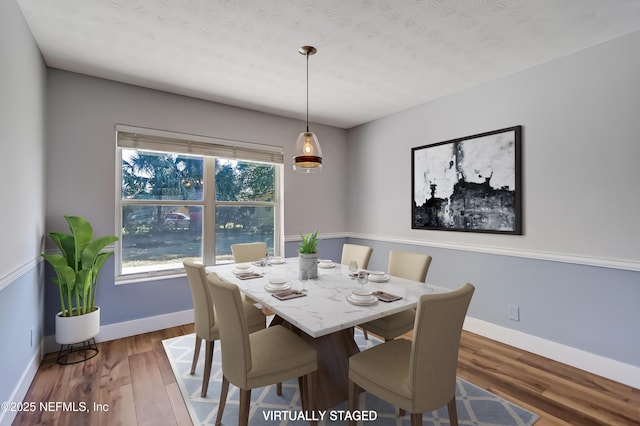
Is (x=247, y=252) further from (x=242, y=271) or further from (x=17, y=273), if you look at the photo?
(x=17, y=273)

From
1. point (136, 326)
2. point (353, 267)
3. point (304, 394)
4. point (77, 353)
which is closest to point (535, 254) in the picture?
point (353, 267)

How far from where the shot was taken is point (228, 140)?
148 inches

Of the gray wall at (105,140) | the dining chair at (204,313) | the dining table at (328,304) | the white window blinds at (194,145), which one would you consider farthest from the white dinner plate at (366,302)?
the white window blinds at (194,145)

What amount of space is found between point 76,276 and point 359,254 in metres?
2.50

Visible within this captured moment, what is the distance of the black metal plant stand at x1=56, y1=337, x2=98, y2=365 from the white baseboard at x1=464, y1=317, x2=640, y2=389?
3.73 m

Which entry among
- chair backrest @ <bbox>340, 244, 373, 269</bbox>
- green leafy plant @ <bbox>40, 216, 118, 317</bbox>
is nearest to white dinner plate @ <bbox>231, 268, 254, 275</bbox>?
chair backrest @ <bbox>340, 244, 373, 269</bbox>

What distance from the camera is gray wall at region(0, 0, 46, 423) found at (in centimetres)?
178

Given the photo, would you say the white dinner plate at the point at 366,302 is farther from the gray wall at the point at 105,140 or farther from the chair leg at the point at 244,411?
the gray wall at the point at 105,140

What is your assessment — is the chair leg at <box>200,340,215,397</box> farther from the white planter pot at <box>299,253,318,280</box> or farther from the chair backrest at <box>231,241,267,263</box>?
the chair backrest at <box>231,241,267,263</box>

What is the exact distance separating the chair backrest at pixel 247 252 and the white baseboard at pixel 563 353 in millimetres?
2399

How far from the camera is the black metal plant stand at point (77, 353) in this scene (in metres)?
2.64

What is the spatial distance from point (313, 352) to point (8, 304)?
188cm

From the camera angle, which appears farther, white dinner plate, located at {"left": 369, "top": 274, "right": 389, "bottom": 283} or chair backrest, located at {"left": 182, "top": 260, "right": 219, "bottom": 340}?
white dinner plate, located at {"left": 369, "top": 274, "right": 389, "bottom": 283}

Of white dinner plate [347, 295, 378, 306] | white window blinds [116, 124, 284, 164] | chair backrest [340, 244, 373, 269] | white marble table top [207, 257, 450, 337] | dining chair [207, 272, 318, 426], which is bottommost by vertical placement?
dining chair [207, 272, 318, 426]
